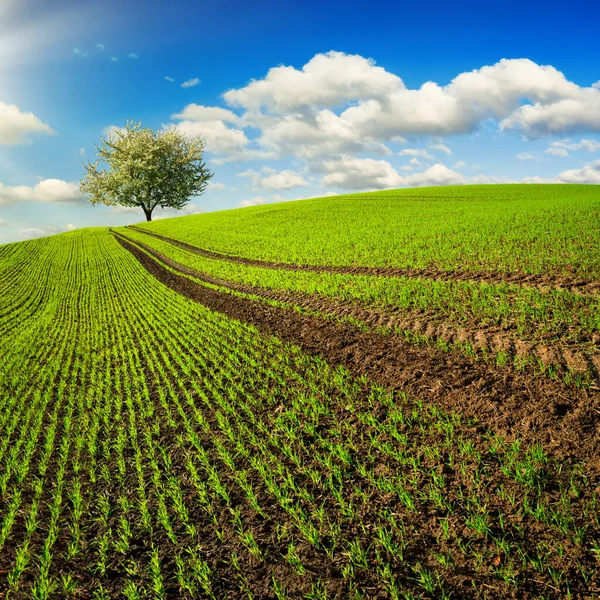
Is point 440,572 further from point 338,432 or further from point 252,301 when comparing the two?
point 252,301

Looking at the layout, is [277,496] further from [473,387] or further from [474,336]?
[474,336]

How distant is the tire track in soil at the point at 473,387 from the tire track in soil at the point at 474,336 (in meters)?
0.70

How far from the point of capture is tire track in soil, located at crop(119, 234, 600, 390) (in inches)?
333

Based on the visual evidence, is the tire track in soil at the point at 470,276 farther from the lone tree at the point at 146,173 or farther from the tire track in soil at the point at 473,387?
the lone tree at the point at 146,173

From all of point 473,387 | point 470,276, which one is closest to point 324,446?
point 473,387

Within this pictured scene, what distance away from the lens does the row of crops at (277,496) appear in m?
4.70

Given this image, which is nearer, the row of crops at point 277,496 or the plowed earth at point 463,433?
the plowed earth at point 463,433

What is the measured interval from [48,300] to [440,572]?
28270mm

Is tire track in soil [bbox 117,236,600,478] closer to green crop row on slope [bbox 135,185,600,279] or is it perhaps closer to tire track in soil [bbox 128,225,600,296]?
tire track in soil [bbox 128,225,600,296]

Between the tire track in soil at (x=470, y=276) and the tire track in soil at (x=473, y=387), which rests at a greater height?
the tire track in soil at (x=470, y=276)

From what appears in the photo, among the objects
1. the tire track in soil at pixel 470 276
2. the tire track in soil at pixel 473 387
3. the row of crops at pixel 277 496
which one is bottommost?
the row of crops at pixel 277 496

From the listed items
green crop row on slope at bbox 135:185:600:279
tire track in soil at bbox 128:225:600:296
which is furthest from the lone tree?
tire track in soil at bbox 128:225:600:296

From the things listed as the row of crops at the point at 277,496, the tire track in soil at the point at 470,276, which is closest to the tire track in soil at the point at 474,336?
the row of crops at the point at 277,496

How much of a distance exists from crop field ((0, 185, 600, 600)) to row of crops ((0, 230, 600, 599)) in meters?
0.03
